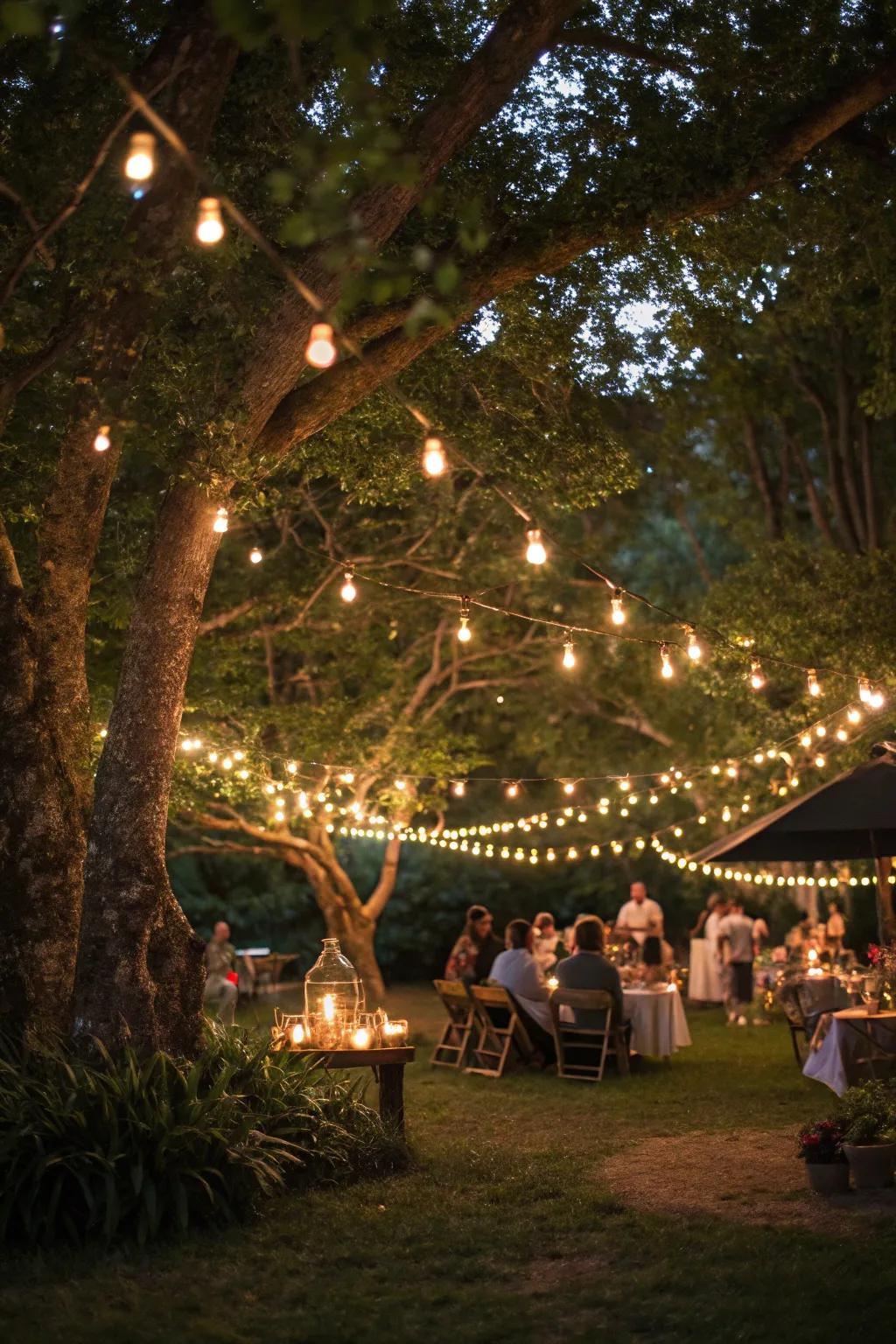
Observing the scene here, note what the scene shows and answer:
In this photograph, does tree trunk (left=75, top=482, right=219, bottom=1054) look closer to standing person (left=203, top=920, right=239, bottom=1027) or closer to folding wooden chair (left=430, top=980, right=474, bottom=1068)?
folding wooden chair (left=430, top=980, right=474, bottom=1068)

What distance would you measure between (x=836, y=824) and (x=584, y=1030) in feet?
9.70

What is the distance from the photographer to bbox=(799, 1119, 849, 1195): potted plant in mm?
6441

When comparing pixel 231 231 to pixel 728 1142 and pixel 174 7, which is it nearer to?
pixel 174 7

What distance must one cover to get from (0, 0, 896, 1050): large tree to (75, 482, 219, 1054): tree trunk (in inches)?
0.5

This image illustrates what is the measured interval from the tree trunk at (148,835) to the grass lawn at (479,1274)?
47.4 inches

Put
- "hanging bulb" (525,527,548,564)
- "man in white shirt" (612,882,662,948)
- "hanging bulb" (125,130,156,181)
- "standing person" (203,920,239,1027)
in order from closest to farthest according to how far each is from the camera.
A: "hanging bulb" (125,130,156,181) < "hanging bulb" (525,527,548,564) < "standing person" (203,920,239,1027) < "man in white shirt" (612,882,662,948)

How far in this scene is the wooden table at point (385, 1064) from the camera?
24.4 ft

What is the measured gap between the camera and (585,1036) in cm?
1135

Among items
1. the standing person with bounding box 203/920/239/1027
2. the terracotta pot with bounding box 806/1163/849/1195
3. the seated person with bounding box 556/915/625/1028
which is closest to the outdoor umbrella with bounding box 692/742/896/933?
the seated person with bounding box 556/915/625/1028

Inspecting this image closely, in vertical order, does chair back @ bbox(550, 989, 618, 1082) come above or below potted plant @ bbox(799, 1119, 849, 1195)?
above

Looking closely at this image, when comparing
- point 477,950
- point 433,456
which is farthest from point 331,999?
point 477,950

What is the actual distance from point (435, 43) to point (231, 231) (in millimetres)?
2151

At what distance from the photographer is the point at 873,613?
44.5 ft

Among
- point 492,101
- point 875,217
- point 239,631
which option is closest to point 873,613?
point 875,217
